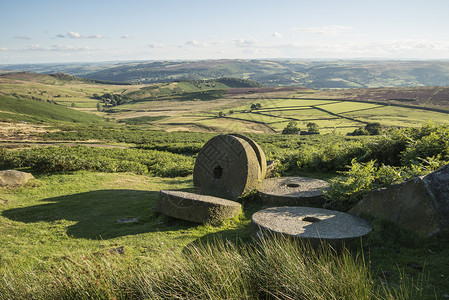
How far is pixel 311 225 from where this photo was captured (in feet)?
25.7

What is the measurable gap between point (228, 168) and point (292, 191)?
2459 millimetres

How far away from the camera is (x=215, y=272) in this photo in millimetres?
4281

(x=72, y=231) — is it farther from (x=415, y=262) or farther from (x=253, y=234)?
(x=415, y=262)

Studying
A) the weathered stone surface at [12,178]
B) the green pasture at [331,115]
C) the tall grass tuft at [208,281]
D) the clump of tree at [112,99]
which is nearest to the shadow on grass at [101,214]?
the weathered stone surface at [12,178]

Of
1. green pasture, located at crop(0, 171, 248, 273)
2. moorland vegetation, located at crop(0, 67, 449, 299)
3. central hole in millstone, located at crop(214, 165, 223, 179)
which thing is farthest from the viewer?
central hole in millstone, located at crop(214, 165, 223, 179)

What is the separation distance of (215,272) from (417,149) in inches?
393

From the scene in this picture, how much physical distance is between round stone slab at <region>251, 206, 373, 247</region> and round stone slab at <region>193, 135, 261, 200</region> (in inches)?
91.3

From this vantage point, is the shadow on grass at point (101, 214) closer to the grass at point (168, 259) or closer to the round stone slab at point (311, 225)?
the grass at point (168, 259)

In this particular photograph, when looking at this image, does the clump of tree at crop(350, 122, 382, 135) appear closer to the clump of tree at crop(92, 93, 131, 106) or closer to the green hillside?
the green hillside

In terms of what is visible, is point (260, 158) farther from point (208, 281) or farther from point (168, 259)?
point (208, 281)

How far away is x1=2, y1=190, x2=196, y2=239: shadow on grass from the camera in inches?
372

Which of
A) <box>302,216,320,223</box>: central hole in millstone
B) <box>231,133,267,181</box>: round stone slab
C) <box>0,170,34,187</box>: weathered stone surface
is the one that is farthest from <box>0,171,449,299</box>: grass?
<box>231,133,267,181</box>: round stone slab

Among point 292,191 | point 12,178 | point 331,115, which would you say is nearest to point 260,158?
point 292,191

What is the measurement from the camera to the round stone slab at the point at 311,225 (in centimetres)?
696
